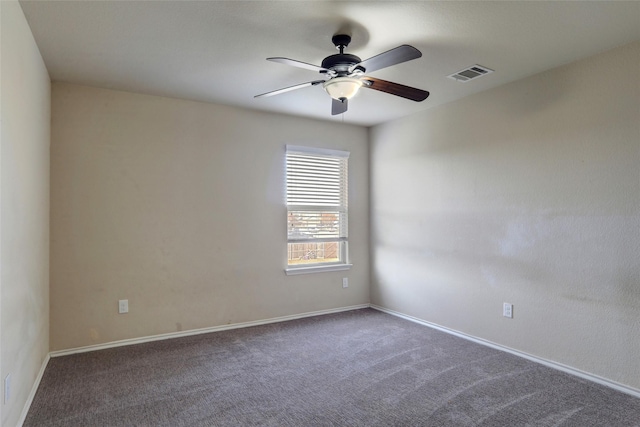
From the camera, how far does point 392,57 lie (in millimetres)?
2238

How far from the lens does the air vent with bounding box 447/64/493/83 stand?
3.11 metres

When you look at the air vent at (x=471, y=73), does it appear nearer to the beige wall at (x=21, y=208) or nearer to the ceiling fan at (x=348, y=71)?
the ceiling fan at (x=348, y=71)

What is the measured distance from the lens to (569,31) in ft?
8.16

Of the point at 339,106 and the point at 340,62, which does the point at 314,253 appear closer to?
the point at 339,106

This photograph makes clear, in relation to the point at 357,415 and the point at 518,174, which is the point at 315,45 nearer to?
the point at 518,174

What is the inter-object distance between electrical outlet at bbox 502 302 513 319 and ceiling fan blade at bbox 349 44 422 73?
2429 mm

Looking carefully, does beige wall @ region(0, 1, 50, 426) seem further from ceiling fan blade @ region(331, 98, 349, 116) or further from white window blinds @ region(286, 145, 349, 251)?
white window blinds @ region(286, 145, 349, 251)

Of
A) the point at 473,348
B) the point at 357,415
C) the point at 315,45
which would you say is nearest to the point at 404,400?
the point at 357,415

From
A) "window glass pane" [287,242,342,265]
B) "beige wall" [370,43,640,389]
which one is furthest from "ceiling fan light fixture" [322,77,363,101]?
"window glass pane" [287,242,342,265]

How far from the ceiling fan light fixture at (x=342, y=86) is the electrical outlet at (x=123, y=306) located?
109 inches

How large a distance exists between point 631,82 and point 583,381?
220cm

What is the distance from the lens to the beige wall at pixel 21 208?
77.0 inches

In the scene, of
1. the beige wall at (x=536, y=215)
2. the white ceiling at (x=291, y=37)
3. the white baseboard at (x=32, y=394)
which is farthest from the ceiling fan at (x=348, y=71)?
the white baseboard at (x=32, y=394)

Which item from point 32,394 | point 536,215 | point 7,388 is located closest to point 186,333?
point 32,394
